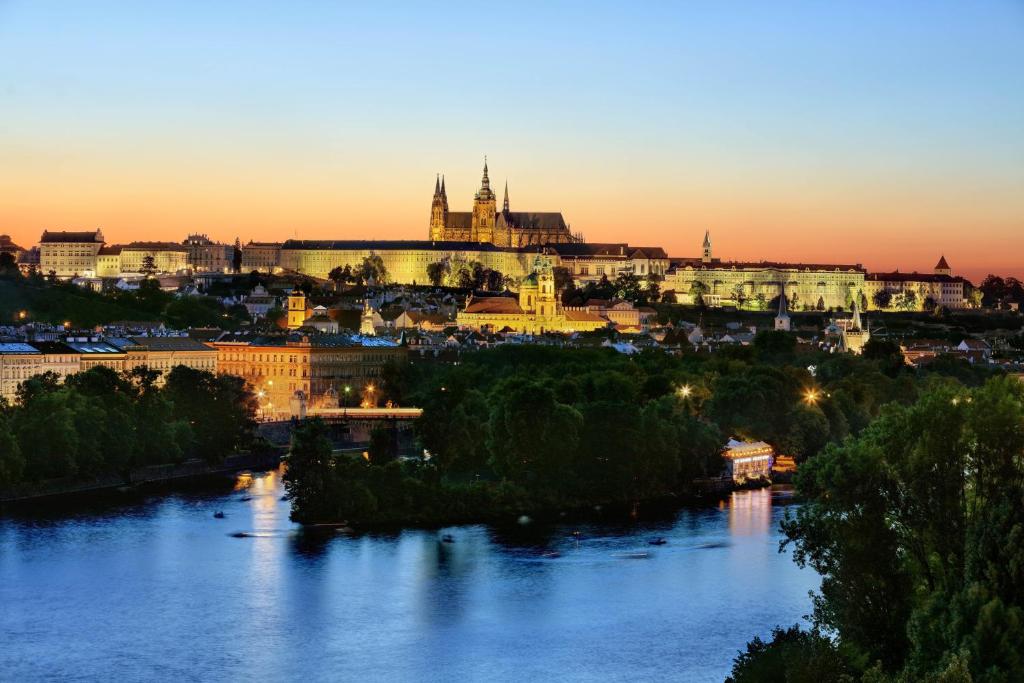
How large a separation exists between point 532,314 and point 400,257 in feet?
88.5

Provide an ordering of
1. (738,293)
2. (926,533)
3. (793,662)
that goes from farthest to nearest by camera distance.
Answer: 1. (738,293)
2. (926,533)
3. (793,662)

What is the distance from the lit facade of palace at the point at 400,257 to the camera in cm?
10856

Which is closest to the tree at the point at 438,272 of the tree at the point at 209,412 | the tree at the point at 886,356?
the tree at the point at 886,356

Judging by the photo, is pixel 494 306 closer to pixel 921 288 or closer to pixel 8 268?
pixel 8 268

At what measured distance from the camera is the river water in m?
19.3

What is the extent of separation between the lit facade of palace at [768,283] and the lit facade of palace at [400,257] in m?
8.58

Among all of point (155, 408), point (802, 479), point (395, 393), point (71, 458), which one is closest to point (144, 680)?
point (802, 479)

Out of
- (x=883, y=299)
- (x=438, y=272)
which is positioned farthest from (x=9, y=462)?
(x=883, y=299)

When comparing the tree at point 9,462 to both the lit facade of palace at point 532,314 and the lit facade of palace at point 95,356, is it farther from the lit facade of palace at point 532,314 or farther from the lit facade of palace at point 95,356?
the lit facade of palace at point 532,314

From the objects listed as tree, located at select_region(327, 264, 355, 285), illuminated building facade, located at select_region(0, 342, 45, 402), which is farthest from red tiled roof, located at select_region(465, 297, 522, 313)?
illuminated building facade, located at select_region(0, 342, 45, 402)

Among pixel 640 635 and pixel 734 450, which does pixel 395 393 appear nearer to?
pixel 734 450

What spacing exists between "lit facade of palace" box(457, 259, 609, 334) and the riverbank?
43.9 m

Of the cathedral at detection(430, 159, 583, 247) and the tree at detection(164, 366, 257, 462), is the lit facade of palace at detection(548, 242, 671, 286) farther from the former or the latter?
the tree at detection(164, 366, 257, 462)

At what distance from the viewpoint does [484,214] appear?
118 metres
